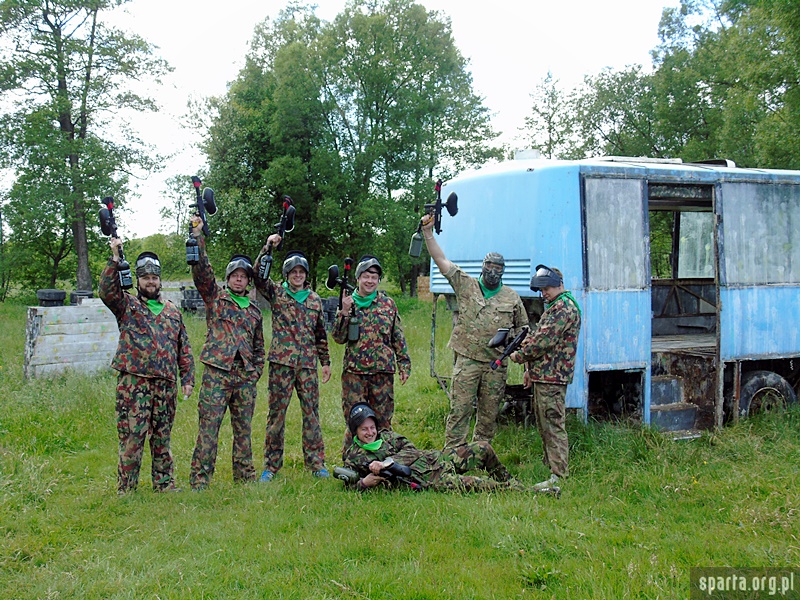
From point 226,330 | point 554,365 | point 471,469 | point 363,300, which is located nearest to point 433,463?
point 471,469

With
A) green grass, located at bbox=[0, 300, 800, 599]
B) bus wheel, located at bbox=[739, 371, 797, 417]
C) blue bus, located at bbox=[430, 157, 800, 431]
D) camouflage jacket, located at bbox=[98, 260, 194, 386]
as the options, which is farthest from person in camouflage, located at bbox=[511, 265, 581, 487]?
camouflage jacket, located at bbox=[98, 260, 194, 386]

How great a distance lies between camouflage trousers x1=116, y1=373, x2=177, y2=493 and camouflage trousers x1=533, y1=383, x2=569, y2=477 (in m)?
3.29

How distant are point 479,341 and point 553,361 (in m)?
0.74

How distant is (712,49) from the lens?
22.5 metres

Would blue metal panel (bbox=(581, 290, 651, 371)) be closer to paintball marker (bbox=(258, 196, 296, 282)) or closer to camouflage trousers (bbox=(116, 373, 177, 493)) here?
paintball marker (bbox=(258, 196, 296, 282))

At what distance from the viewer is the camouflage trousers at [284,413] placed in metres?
5.76

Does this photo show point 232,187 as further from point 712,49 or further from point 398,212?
point 712,49

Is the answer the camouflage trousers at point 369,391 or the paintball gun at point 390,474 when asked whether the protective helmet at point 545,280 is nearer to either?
the camouflage trousers at point 369,391

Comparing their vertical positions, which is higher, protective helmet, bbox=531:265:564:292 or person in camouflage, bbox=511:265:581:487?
protective helmet, bbox=531:265:564:292

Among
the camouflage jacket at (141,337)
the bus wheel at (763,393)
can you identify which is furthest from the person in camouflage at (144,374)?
the bus wheel at (763,393)

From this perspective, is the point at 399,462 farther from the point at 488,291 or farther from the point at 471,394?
the point at 488,291

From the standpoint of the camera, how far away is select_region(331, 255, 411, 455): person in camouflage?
596 centimetres

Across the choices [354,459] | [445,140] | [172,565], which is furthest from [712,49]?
[172,565]

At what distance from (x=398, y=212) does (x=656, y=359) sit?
16.9 meters
